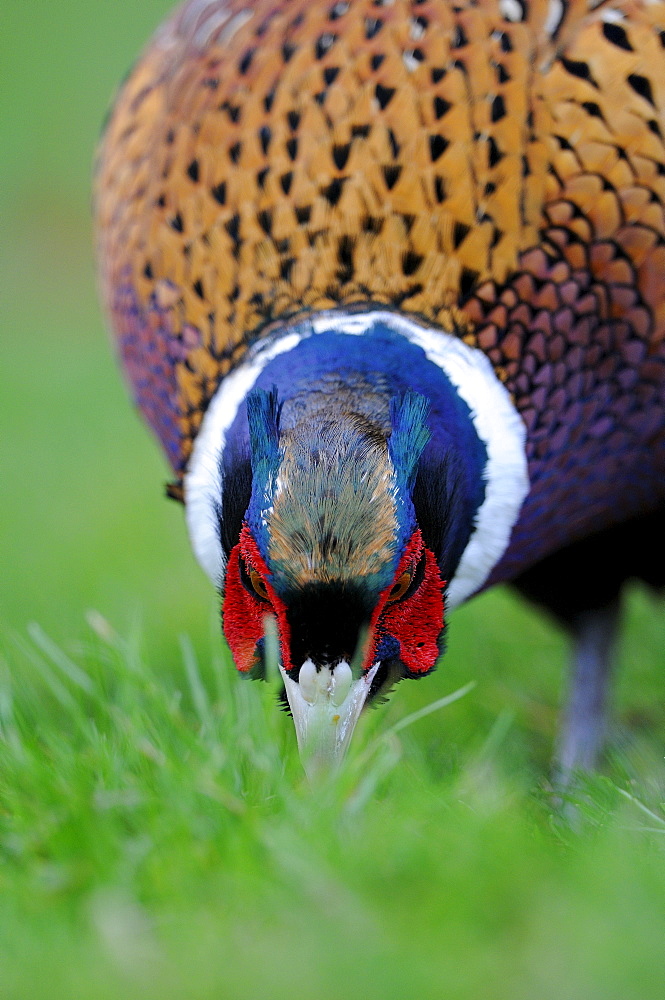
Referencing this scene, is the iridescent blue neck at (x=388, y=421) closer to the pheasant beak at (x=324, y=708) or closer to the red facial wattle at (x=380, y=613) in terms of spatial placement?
the red facial wattle at (x=380, y=613)

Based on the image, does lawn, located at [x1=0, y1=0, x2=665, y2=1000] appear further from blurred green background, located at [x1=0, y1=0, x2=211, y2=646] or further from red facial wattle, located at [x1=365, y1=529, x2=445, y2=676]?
blurred green background, located at [x1=0, y1=0, x2=211, y2=646]

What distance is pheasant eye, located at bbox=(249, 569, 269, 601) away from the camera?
222 cm

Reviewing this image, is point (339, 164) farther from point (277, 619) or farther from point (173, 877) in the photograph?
point (173, 877)

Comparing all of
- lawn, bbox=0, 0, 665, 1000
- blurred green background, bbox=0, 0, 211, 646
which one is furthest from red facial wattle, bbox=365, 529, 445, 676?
blurred green background, bbox=0, 0, 211, 646

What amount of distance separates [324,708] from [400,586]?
0.27 m

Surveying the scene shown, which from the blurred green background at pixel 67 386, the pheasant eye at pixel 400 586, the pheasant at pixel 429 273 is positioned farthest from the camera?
the blurred green background at pixel 67 386

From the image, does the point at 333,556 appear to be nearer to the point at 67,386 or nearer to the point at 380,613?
the point at 380,613

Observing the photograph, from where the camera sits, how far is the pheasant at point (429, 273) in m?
2.47

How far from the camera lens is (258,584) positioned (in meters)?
2.24

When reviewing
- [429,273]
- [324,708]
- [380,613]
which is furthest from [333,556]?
[429,273]

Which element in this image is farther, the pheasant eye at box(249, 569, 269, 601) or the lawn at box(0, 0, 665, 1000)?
the pheasant eye at box(249, 569, 269, 601)

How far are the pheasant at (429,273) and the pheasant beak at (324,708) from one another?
18mm

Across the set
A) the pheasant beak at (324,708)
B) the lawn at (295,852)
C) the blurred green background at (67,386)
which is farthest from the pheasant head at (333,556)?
the blurred green background at (67,386)

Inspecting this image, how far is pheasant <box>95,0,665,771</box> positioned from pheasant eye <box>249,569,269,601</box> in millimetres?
26
